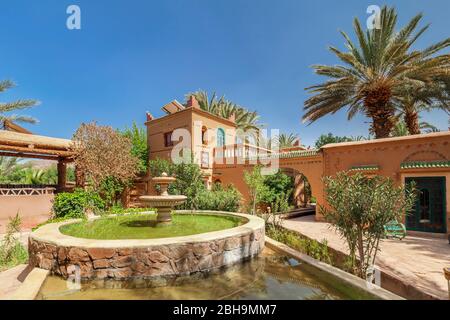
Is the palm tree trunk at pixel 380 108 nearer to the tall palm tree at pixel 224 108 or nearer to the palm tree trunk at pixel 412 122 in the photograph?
the palm tree trunk at pixel 412 122

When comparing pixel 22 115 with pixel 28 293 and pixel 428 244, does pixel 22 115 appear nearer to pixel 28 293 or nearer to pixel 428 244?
pixel 28 293

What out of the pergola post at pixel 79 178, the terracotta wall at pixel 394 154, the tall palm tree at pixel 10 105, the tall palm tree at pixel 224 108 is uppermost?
the tall palm tree at pixel 224 108

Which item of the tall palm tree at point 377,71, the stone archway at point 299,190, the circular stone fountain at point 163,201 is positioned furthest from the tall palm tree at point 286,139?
the circular stone fountain at point 163,201

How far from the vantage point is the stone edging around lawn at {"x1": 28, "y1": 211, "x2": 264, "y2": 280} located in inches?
160

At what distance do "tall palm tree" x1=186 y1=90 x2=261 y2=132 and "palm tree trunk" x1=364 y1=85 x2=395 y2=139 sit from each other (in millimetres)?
13775

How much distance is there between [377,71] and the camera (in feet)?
39.3

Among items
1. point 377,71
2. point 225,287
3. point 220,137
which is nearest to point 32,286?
point 225,287

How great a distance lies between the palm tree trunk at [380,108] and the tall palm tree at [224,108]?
A: 13775 mm

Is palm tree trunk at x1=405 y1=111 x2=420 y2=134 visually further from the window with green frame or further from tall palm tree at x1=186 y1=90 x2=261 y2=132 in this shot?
tall palm tree at x1=186 y1=90 x2=261 y2=132

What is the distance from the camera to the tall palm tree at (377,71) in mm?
11062

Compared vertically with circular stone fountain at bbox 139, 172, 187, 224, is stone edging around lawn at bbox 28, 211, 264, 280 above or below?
below

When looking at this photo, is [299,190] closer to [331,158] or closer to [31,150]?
[331,158]

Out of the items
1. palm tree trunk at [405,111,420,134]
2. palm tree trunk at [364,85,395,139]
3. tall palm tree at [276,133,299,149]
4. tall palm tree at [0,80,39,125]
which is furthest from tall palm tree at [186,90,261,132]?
tall palm tree at [0,80,39,125]

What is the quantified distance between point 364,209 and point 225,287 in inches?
116
